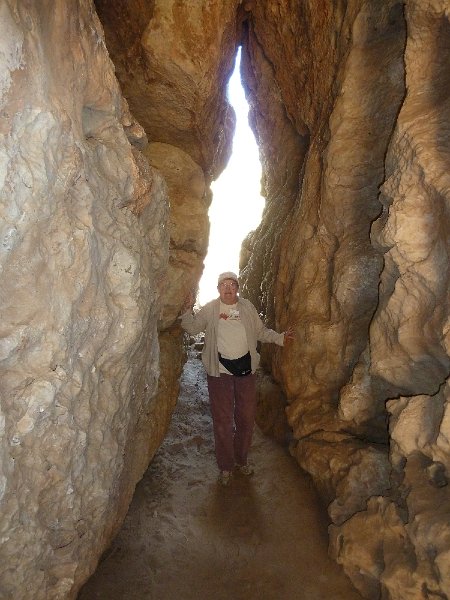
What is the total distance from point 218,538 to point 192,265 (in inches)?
116

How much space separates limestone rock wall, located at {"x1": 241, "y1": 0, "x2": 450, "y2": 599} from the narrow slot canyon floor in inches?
10.5

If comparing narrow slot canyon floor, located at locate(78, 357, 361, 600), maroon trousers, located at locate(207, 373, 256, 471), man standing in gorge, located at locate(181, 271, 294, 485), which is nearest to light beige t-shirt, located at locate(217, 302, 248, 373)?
man standing in gorge, located at locate(181, 271, 294, 485)

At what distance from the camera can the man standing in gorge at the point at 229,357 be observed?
4.03 m

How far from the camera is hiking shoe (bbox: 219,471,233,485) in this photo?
4.16 meters

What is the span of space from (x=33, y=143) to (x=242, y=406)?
3.20 meters

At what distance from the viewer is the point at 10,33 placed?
156 centimetres

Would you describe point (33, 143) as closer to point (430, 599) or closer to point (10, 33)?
point (10, 33)

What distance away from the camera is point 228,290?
13.0ft

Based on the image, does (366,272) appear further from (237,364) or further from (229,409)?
(229,409)

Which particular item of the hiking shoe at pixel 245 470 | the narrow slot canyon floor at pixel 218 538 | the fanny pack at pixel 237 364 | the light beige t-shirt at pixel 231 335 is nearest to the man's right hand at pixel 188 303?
the light beige t-shirt at pixel 231 335

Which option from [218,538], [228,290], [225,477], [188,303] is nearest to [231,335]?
[228,290]

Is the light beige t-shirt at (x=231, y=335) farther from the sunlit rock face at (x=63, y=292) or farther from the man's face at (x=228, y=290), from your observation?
the sunlit rock face at (x=63, y=292)

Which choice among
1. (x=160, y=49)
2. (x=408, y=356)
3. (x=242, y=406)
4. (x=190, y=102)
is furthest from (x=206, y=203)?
(x=408, y=356)

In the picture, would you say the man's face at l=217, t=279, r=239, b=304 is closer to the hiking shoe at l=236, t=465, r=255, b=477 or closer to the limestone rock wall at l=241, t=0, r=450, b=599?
the limestone rock wall at l=241, t=0, r=450, b=599
